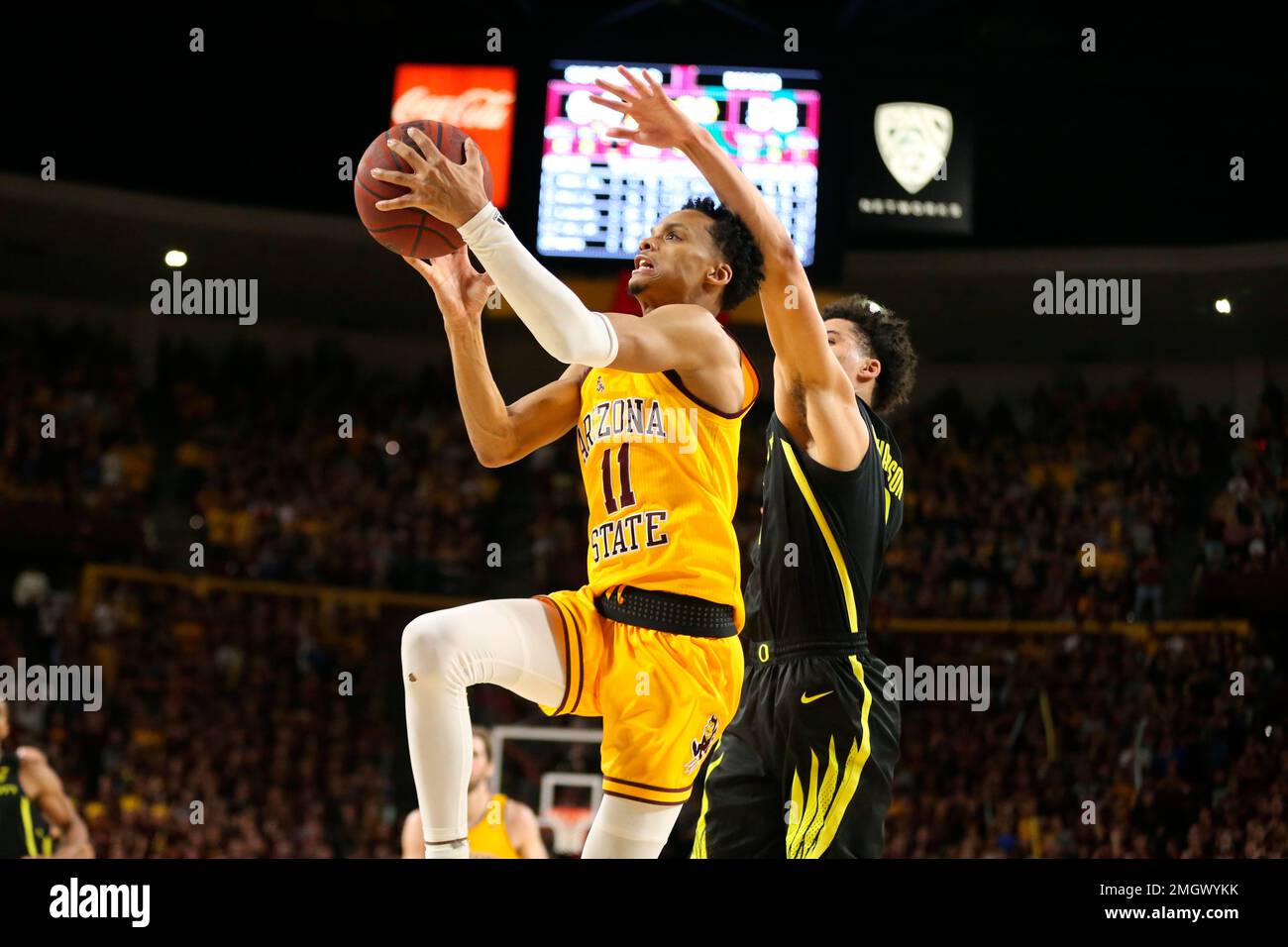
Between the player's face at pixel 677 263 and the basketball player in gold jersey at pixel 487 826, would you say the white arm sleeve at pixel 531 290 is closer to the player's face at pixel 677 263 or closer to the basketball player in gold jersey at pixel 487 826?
the player's face at pixel 677 263

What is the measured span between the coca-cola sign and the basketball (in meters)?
6.23

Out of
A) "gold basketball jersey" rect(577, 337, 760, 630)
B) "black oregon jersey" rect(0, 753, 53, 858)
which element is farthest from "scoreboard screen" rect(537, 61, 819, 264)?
"gold basketball jersey" rect(577, 337, 760, 630)

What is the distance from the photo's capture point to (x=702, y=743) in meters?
4.07

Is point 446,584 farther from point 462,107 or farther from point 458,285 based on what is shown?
point 458,285

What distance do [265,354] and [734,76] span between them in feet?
29.7

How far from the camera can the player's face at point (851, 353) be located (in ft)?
15.2

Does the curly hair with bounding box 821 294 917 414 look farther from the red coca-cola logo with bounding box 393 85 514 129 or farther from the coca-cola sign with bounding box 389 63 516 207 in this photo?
the red coca-cola logo with bounding box 393 85 514 129

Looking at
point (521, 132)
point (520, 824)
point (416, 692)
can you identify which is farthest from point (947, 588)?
point (416, 692)

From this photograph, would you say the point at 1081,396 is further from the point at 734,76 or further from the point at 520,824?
the point at 520,824

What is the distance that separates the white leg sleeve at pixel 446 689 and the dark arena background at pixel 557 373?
6582 mm

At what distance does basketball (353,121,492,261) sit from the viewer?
158 inches

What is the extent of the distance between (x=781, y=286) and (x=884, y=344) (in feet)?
2.71

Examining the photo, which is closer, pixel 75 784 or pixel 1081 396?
pixel 75 784
